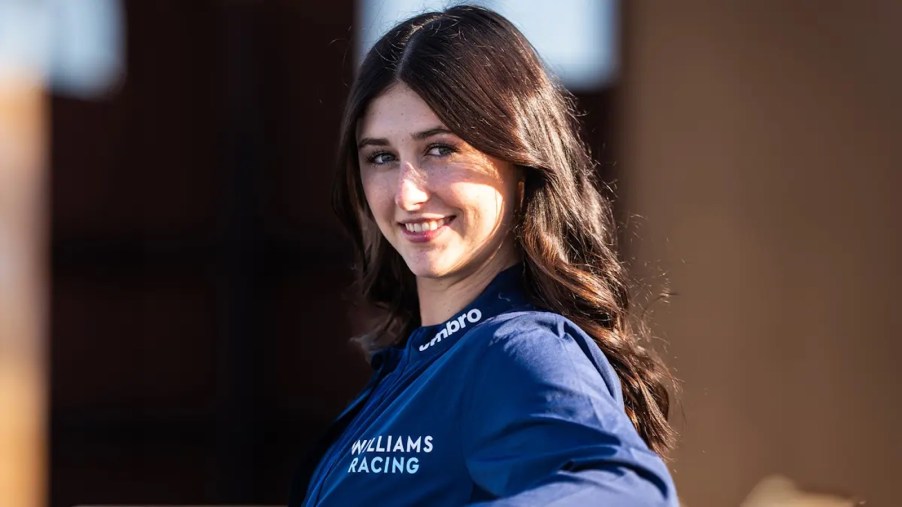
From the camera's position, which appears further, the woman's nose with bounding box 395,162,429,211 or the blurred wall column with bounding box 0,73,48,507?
the blurred wall column with bounding box 0,73,48,507

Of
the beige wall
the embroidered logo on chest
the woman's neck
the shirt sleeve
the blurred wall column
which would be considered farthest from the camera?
the blurred wall column

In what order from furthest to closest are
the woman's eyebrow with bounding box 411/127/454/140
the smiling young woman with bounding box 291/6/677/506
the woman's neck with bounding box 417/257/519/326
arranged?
1. the woman's neck with bounding box 417/257/519/326
2. the woman's eyebrow with bounding box 411/127/454/140
3. the smiling young woman with bounding box 291/6/677/506

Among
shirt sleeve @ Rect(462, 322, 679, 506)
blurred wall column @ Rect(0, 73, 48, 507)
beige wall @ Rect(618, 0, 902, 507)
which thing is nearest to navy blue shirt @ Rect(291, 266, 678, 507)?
shirt sleeve @ Rect(462, 322, 679, 506)

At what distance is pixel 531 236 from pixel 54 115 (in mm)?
3615

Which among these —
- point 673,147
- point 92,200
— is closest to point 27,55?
point 92,200

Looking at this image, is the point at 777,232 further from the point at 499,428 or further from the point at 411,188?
the point at 499,428

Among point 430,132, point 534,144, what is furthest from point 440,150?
point 534,144

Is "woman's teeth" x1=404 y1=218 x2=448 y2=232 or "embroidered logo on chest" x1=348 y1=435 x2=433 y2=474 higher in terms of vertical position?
"woman's teeth" x1=404 y1=218 x2=448 y2=232

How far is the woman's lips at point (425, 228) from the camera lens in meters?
1.53

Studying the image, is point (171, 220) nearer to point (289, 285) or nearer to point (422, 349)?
point (289, 285)

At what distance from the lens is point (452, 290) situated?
1.63m

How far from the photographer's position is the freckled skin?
148 cm

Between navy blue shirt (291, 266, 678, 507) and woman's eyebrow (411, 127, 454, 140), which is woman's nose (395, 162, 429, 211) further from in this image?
navy blue shirt (291, 266, 678, 507)

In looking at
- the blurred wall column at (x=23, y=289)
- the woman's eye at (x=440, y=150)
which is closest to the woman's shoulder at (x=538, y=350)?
the woman's eye at (x=440, y=150)
